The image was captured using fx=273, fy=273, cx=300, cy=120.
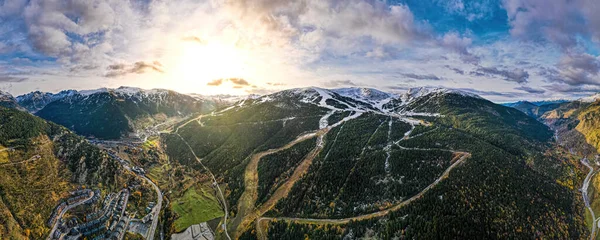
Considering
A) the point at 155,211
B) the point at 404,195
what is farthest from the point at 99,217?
the point at 404,195

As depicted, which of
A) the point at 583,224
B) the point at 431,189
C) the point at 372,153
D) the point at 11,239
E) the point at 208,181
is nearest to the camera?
the point at 11,239

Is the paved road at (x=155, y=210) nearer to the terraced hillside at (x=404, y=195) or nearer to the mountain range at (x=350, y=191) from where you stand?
the mountain range at (x=350, y=191)

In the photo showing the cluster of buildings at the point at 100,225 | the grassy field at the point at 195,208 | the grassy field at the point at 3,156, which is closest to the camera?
the cluster of buildings at the point at 100,225

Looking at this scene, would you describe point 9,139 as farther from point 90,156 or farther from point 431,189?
point 431,189

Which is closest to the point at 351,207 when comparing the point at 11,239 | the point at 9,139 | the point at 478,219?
the point at 478,219

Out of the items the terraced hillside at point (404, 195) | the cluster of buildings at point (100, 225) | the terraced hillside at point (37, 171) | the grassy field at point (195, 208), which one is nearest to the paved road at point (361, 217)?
the terraced hillside at point (404, 195)

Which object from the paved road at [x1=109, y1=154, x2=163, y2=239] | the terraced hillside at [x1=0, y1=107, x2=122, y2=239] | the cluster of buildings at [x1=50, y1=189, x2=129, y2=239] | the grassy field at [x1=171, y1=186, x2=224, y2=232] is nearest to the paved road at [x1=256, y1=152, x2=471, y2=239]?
the grassy field at [x1=171, y1=186, x2=224, y2=232]

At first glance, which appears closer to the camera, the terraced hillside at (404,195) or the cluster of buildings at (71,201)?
the terraced hillside at (404,195)

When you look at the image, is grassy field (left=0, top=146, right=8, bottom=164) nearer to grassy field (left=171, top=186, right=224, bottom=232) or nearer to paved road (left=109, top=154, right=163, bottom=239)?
paved road (left=109, top=154, right=163, bottom=239)
